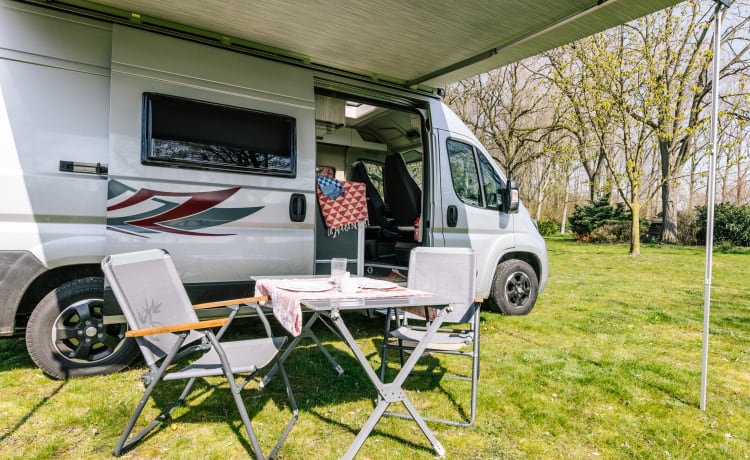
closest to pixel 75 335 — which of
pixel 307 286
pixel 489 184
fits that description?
pixel 307 286

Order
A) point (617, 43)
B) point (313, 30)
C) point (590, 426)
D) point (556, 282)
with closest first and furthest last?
point (590, 426), point (313, 30), point (556, 282), point (617, 43)

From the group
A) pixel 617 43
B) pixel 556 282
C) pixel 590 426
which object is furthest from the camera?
pixel 617 43

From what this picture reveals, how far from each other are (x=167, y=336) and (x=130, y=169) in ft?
4.04

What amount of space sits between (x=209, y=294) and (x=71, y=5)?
2166mm

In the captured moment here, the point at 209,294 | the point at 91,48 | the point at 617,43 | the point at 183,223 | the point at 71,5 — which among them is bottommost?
the point at 209,294

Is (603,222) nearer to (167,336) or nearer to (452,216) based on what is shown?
(452,216)

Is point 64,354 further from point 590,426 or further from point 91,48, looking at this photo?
point 590,426

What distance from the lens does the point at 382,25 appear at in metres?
3.63

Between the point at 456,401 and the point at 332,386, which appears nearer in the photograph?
the point at 456,401

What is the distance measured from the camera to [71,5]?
3.05 metres

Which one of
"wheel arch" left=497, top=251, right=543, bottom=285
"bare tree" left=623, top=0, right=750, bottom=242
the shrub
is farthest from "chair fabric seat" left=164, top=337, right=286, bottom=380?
the shrub

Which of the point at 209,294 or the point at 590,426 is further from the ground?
the point at 209,294

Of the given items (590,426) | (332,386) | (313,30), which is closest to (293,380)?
(332,386)

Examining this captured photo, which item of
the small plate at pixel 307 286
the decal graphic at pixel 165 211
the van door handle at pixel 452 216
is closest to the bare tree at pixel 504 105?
the van door handle at pixel 452 216
